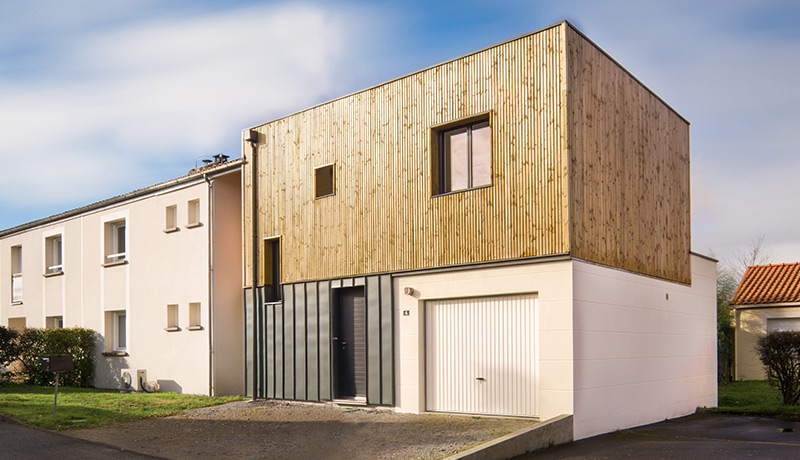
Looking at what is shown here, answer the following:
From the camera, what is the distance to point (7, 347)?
66.4 ft

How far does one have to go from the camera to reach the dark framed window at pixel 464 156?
1265cm

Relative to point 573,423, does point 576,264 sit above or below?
above

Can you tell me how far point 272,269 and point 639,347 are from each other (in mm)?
7937

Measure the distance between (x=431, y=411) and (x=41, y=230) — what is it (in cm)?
1731

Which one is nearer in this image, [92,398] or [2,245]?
[92,398]

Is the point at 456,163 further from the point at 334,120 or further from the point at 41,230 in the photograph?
the point at 41,230

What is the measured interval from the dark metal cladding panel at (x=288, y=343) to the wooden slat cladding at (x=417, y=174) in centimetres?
43

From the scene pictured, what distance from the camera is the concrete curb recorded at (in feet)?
30.0

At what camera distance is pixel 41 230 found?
24.3 m

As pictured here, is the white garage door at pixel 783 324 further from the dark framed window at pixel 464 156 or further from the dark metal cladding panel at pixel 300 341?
the dark metal cladding panel at pixel 300 341

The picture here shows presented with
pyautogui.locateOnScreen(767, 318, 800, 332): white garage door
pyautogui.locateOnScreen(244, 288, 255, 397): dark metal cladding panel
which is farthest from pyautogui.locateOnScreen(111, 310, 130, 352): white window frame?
pyautogui.locateOnScreen(767, 318, 800, 332): white garage door

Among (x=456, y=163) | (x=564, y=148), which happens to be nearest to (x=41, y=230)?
(x=456, y=163)

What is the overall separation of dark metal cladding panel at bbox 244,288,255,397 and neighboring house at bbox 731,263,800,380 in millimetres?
→ 17309

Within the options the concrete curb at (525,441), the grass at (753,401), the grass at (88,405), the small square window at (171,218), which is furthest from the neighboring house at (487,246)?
the small square window at (171,218)
